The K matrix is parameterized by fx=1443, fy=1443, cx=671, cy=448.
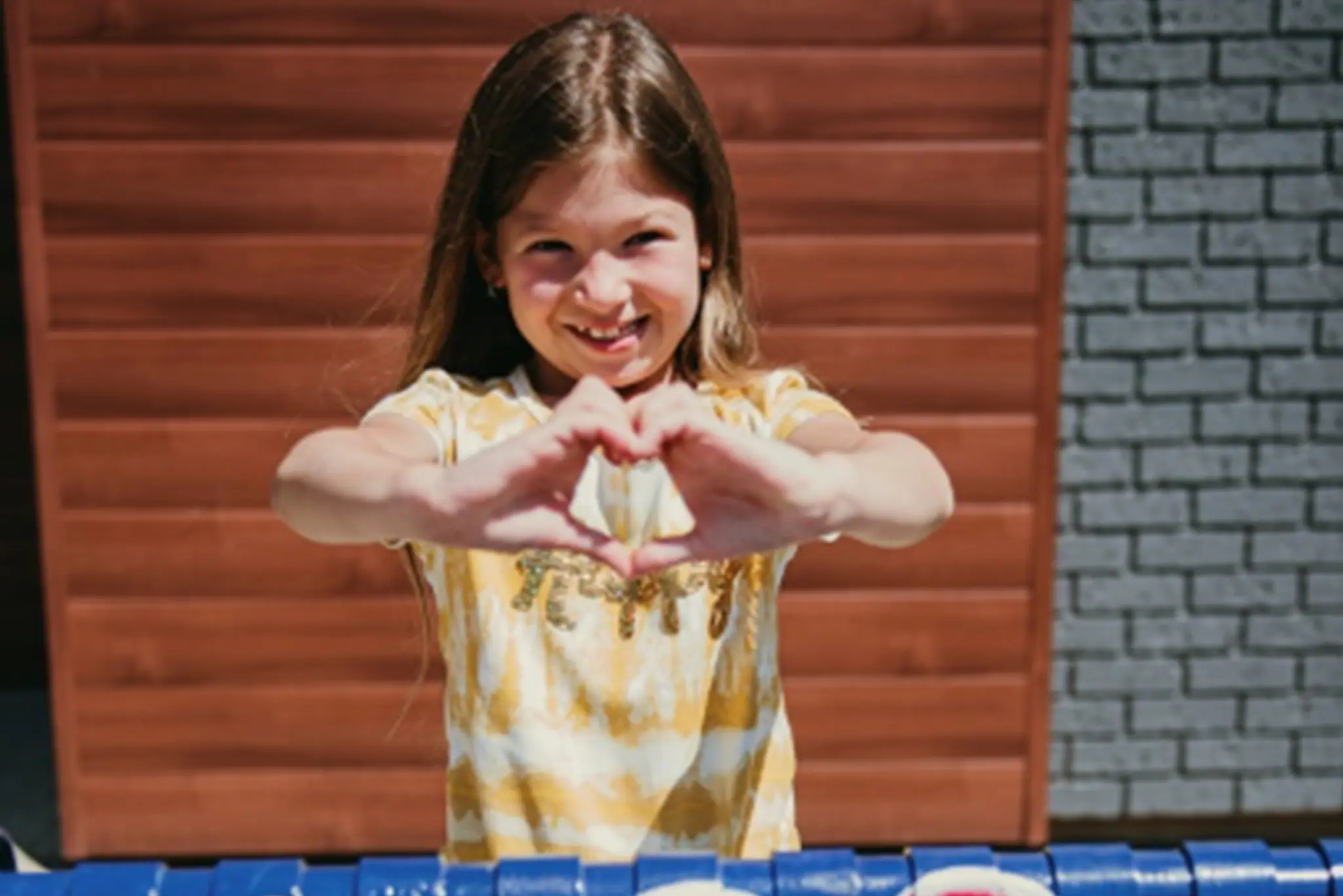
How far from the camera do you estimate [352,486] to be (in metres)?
1.22

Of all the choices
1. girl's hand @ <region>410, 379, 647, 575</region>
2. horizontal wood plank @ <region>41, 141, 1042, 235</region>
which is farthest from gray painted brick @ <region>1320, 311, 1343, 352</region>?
girl's hand @ <region>410, 379, 647, 575</region>

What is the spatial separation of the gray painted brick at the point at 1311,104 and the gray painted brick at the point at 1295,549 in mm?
1007

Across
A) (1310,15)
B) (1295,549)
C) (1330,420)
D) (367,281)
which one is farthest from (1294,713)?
(367,281)

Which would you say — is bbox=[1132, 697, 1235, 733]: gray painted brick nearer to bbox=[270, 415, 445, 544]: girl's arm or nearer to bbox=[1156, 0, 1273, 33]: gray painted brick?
bbox=[1156, 0, 1273, 33]: gray painted brick

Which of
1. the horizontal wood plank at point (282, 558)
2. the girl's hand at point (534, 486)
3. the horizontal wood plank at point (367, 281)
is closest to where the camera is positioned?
the girl's hand at point (534, 486)

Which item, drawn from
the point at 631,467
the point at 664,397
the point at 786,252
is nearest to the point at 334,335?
the point at 786,252

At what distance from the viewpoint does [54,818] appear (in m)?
4.00

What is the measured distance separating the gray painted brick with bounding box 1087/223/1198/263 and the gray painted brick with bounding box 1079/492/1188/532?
0.58m

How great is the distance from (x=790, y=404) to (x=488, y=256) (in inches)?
15.1

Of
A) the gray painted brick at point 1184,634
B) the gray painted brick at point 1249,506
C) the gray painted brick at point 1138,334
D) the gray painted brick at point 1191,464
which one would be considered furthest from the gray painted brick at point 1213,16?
the gray painted brick at point 1184,634

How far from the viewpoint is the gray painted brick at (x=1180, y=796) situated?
3.73m

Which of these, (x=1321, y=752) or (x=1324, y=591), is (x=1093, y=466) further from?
(x=1321, y=752)

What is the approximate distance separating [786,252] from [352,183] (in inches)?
39.9

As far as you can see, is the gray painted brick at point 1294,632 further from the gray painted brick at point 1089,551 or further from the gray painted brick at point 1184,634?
the gray painted brick at point 1089,551
